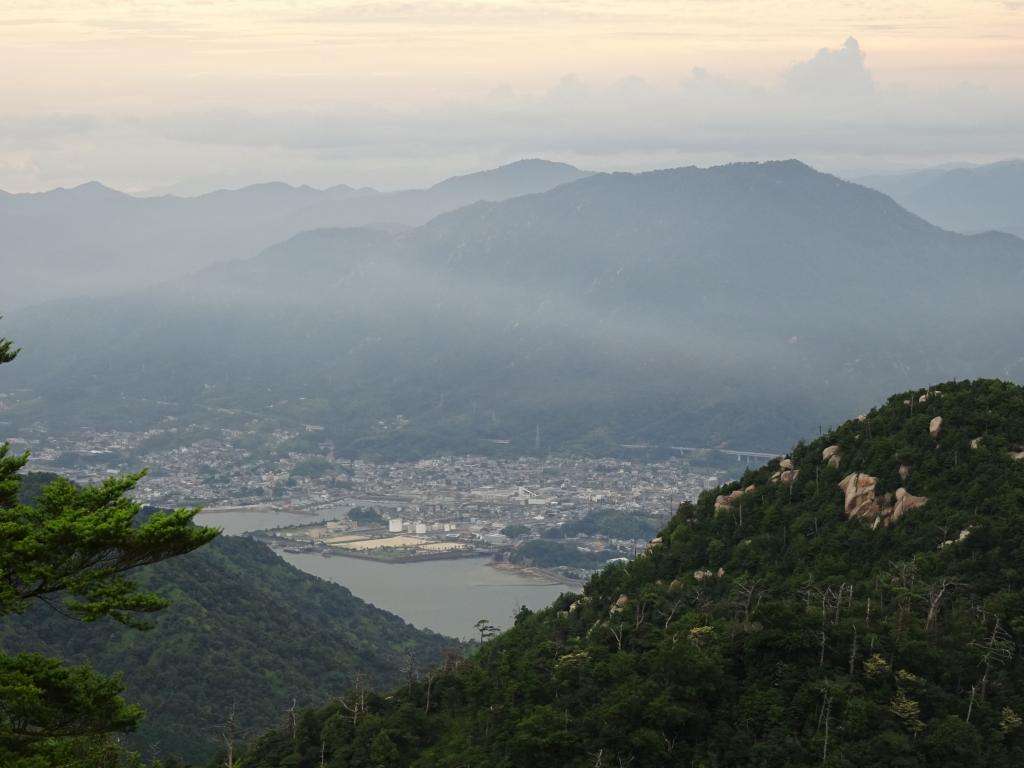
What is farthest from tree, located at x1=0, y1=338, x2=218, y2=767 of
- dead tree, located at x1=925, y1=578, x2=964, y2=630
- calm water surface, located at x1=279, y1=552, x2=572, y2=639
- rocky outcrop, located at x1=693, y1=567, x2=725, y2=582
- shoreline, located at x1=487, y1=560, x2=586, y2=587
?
shoreline, located at x1=487, y1=560, x2=586, y2=587

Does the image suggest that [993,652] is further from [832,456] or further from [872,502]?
[832,456]

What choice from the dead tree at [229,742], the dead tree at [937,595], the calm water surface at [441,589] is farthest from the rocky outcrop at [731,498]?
the calm water surface at [441,589]

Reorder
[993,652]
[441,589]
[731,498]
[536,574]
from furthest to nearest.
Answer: [536,574], [441,589], [731,498], [993,652]

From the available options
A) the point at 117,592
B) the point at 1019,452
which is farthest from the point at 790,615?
the point at 117,592

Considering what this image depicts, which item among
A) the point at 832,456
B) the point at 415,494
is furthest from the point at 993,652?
the point at 415,494

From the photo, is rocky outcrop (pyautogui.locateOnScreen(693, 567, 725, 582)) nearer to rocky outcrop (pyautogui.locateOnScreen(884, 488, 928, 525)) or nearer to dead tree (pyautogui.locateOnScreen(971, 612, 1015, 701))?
rocky outcrop (pyautogui.locateOnScreen(884, 488, 928, 525))

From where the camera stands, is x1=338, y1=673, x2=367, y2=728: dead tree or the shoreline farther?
the shoreline

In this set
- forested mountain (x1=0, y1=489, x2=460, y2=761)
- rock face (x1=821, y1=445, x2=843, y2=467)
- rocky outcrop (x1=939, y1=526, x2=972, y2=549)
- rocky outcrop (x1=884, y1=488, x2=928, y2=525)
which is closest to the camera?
rocky outcrop (x1=939, y1=526, x2=972, y2=549)
